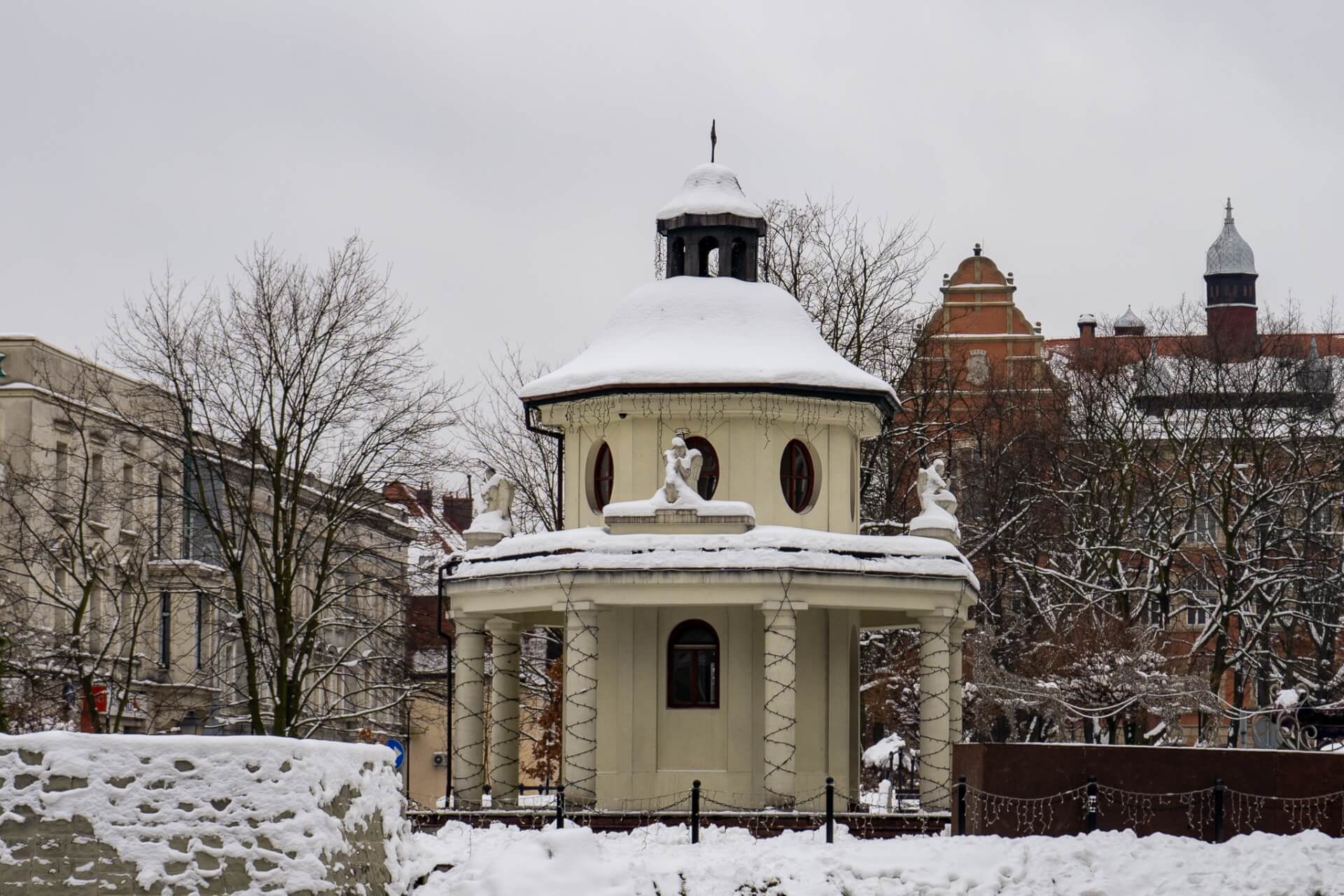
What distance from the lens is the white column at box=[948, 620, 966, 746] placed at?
40344 mm

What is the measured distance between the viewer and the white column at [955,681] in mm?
40344

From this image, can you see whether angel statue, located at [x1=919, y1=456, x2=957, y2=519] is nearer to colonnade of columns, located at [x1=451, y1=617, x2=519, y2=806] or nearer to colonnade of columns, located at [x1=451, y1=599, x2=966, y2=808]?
colonnade of columns, located at [x1=451, y1=599, x2=966, y2=808]

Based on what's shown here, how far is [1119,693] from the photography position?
5250 cm

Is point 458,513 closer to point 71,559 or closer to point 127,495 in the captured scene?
point 127,495

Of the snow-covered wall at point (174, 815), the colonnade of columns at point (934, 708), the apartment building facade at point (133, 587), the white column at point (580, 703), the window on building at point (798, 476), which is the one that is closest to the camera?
the snow-covered wall at point (174, 815)

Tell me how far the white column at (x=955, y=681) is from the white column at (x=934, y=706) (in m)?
1.33

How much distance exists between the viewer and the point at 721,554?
36.6 m

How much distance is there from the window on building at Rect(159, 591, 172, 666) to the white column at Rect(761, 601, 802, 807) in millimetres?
29928

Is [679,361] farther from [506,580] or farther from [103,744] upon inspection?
[103,744]

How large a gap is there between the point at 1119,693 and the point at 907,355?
9.39m

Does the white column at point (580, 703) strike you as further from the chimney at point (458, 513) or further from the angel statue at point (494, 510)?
the chimney at point (458, 513)

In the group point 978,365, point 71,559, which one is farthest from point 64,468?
point 978,365

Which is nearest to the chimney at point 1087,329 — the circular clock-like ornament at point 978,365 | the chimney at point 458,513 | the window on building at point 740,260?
the circular clock-like ornament at point 978,365

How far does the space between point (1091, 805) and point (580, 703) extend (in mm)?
9023
